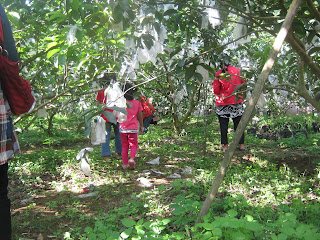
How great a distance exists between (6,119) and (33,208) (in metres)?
1.60

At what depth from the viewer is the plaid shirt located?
175 centimetres

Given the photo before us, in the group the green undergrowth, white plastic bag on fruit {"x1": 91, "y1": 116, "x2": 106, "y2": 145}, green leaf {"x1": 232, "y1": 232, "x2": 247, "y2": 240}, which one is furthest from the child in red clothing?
green leaf {"x1": 232, "y1": 232, "x2": 247, "y2": 240}

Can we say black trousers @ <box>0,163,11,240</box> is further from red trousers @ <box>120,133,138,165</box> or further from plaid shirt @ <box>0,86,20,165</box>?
red trousers @ <box>120,133,138,165</box>

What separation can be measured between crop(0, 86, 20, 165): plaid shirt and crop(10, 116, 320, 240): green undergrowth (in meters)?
0.73

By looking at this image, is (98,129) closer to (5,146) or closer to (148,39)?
(5,146)

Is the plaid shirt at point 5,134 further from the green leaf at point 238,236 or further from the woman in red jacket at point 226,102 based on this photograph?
the woman in red jacket at point 226,102

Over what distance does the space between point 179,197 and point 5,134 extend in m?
1.31

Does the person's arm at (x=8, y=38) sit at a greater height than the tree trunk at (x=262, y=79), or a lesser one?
greater

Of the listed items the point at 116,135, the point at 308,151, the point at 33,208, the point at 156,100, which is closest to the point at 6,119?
the point at 33,208

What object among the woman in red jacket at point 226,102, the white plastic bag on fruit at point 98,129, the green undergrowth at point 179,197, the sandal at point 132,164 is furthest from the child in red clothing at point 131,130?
the white plastic bag on fruit at point 98,129

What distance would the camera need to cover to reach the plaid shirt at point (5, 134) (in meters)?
1.75

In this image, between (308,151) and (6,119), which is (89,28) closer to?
(6,119)

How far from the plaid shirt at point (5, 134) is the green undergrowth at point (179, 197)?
73 centimetres

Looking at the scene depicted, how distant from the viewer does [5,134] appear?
1779 millimetres
